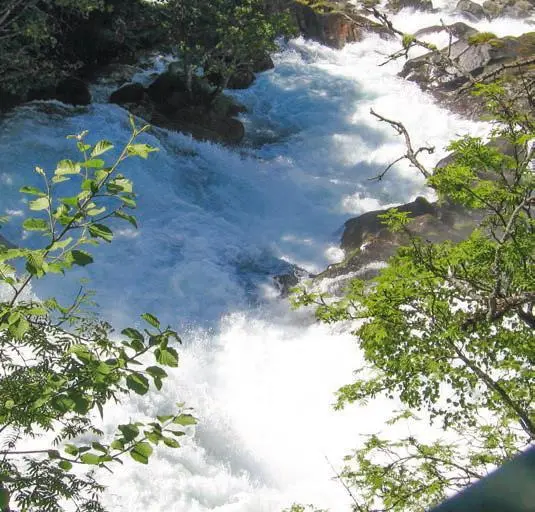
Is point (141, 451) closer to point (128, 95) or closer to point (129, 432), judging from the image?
point (129, 432)

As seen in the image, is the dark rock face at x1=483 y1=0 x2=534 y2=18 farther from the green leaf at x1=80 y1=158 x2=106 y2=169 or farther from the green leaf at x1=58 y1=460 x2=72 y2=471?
the green leaf at x1=58 y1=460 x2=72 y2=471

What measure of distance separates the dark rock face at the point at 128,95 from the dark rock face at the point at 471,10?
16.9 meters

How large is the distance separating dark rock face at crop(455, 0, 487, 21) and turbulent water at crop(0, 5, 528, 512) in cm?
916

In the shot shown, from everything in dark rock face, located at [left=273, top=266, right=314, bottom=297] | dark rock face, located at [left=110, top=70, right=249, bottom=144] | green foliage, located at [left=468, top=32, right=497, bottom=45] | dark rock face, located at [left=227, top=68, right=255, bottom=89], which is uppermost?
dark rock face, located at [left=227, top=68, right=255, bottom=89]

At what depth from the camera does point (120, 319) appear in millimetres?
9656

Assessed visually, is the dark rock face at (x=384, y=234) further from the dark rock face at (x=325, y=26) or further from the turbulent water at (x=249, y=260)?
the dark rock face at (x=325, y=26)

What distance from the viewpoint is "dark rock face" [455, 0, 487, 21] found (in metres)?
26.0

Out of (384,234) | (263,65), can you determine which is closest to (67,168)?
(384,234)

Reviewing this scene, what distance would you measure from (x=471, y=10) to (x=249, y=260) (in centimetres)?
2031

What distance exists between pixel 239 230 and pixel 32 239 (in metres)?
4.06

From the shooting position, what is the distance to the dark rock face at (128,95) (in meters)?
15.4

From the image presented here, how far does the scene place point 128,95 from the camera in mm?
15492

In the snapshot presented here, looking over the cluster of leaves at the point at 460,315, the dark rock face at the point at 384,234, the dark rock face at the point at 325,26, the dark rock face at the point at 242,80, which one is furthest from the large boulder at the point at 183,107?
the cluster of leaves at the point at 460,315

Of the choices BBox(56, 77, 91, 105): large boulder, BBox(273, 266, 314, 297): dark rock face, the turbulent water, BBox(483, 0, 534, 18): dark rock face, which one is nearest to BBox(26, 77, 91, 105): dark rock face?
BBox(56, 77, 91, 105): large boulder
